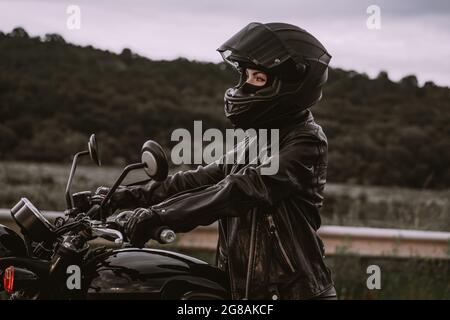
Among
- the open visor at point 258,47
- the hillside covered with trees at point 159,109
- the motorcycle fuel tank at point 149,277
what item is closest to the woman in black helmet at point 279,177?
the open visor at point 258,47

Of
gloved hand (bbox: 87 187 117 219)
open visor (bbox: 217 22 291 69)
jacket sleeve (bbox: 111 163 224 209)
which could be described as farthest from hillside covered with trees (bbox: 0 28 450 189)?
open visor (bbox: 217 22 291 69)

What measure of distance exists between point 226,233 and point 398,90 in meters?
9.53

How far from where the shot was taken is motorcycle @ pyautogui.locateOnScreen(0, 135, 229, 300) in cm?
273

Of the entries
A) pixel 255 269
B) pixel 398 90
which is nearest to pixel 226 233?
pixel 255 269

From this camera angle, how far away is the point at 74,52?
1212 cm

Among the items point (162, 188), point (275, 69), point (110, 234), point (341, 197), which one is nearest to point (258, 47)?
point (275, 69)

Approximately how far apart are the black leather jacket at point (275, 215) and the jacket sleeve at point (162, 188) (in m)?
0.37

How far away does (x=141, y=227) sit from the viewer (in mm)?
2678

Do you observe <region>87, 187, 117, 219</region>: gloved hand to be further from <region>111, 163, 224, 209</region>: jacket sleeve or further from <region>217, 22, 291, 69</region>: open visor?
<region>217, 22, 291, 69</region>: open visor

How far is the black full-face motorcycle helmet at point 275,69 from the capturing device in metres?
3.04

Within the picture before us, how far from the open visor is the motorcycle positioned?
23.6 inches

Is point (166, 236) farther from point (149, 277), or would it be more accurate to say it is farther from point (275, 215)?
point (275, 215)

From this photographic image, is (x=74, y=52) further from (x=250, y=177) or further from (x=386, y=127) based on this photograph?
(x=250, y=177)

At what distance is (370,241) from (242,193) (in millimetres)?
3487
